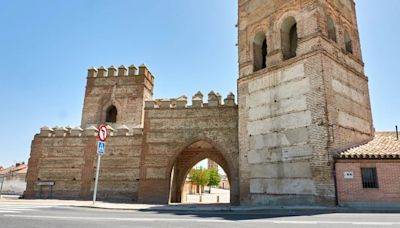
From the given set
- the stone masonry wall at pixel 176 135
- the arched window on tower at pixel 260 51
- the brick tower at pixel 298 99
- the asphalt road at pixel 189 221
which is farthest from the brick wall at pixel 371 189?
the arched window on tower at pixel 260 51

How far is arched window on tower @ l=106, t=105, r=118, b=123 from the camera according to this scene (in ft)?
74.7

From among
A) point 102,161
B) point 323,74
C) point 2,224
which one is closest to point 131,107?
point 102,161

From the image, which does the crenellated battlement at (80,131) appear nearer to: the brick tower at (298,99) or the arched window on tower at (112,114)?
the arched window on tower at (112,114)

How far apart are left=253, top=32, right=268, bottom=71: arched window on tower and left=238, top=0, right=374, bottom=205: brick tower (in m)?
0.06

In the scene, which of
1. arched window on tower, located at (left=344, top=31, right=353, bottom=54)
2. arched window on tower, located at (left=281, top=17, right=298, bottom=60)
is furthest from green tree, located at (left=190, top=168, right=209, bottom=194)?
arched window on tower, located at (left=344, top=31, right=353, bottom=54)

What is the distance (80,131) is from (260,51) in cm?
1243

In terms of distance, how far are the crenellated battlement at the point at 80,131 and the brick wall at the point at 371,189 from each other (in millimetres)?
11403

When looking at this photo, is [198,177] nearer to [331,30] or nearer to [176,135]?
[176,135]

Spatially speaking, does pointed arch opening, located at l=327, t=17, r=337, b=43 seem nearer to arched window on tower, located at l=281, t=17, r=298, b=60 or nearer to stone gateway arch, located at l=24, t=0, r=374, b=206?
stone gateway arch, located at l=24, t=0, r=374, b=206

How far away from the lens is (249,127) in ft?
47.2

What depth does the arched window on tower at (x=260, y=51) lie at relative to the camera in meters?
15.7

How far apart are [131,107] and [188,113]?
7070mm

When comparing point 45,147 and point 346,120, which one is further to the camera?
point 45,147

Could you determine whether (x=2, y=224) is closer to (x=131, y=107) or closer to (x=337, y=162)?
(x=337, y=162)
